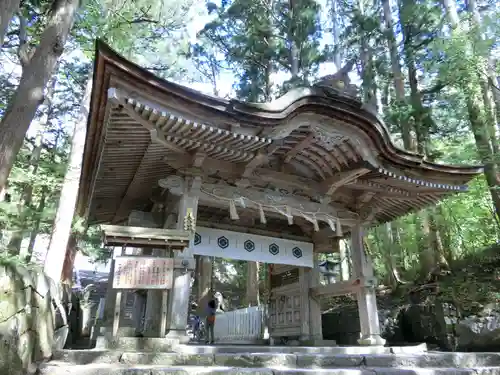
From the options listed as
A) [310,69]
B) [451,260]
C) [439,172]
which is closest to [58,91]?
[310,69]

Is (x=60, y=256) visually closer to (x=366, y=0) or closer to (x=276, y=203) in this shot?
(x=276, y=203)

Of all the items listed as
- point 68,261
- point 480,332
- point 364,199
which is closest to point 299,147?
point 364,199

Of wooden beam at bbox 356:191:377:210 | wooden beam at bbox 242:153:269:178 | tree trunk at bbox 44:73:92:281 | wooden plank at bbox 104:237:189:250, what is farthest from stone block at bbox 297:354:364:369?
tree trunk at bbox 44:73:92:281

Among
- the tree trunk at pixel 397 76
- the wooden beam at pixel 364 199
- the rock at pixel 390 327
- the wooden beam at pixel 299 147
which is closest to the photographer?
the wooden beam at pixel 299 147

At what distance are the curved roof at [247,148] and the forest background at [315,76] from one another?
1004mm

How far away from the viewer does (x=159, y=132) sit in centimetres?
571

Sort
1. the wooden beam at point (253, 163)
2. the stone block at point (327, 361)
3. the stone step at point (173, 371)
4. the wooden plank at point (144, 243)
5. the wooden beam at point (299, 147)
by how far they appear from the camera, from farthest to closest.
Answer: the wooden beam at point (299, 147) → the wooden beam at point (253, 163) → the wooden plank at point (144, 243) → the stone block at point (327, 361) → the stone step at point (173, 371)

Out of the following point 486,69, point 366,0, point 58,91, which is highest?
point 366,0

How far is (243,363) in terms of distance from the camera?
4.89 metres

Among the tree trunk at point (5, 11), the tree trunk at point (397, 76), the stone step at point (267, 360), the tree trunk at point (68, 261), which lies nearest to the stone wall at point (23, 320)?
the stone step at point (267, 360)

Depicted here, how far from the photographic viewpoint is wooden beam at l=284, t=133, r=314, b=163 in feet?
23.2

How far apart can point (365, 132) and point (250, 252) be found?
147 inches

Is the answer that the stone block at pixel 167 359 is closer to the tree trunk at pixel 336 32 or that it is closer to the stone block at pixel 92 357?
the stone block at pixel 92 357

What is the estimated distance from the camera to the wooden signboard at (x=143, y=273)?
204 inches
